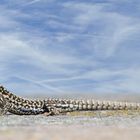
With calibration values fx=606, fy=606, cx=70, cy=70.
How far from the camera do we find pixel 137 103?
3753 centimetres

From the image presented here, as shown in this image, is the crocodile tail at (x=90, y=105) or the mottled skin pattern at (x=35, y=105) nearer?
the mottled skin pattern at (x=35, y=105)

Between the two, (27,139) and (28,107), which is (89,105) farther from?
Result: (27,139)

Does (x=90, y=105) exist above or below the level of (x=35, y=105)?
above

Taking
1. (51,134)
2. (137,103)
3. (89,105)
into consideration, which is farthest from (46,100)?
(51,134)

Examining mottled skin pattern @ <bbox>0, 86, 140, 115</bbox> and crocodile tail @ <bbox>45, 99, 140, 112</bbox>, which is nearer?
mottled skin pattern @ <bbox>0, 86, 140, 115</bbox>

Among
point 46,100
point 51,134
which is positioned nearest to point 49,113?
point 46,100

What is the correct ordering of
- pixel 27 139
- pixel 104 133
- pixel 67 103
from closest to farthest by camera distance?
→ 1. pixel 27 139
2. pixel 104 133
3. pixel 67 103

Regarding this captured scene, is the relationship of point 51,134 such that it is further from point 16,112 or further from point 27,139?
point 16,112

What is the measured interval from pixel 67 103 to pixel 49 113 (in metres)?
3.34

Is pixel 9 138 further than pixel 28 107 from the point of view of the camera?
No

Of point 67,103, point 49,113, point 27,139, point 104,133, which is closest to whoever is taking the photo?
point 27,139

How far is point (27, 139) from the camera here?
10758 mm

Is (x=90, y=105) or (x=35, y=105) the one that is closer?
(x=35, y=105)

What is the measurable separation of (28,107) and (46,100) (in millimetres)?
1099
